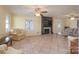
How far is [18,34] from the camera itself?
8.60 feet

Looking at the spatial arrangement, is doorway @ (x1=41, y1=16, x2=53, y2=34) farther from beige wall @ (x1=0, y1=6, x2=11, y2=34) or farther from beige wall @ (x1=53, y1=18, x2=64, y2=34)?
beige wall @ (x1=0, y1=6, x2=11, y2=34)

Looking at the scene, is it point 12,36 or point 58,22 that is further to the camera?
point 58,22

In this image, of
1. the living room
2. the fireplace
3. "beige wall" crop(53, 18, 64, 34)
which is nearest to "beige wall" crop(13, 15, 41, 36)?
the living room

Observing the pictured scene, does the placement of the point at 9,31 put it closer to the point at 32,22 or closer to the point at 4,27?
the point at 4,27

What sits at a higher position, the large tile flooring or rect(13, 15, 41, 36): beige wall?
rect(13, 15, 41, 36): beige wall

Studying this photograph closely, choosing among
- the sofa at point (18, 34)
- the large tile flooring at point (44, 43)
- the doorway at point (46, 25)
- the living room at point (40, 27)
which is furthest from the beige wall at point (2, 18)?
the doorway at point (46, 25)

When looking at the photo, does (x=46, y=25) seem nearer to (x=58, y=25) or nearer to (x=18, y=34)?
(x=58, y=25)

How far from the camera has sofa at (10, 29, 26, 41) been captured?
7.73 ft

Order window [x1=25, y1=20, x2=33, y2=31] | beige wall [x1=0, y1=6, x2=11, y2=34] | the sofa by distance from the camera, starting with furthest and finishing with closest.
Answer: window [x1=25, y1=20, x2=33, y2=31], the sofa, beige wall [x1=0, y1=6, x2=11, y2=34]

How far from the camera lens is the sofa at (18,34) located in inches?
92.8

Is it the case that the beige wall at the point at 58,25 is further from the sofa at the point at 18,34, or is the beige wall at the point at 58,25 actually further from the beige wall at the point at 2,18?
the beige wall at the point at 2,18
